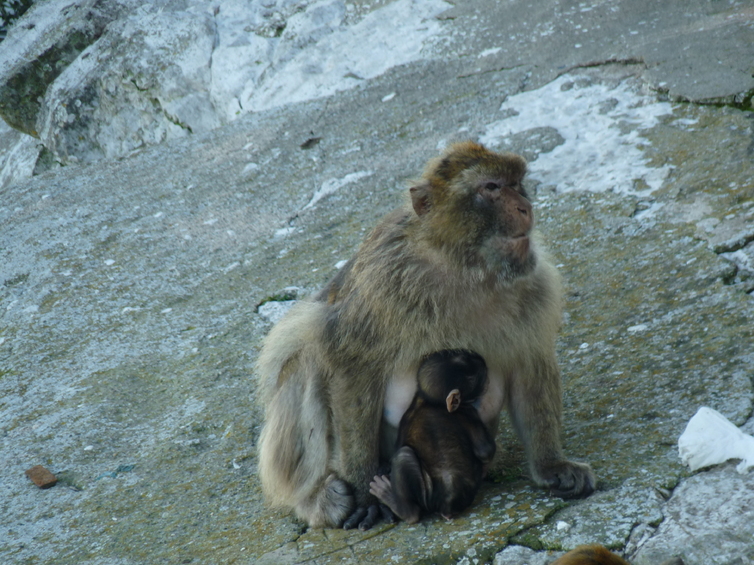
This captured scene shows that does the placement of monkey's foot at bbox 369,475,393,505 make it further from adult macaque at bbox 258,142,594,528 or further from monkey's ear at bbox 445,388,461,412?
monkey's ear at bbox 445,388,461,412

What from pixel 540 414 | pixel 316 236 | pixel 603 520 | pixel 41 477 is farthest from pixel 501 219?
pixel 316 236

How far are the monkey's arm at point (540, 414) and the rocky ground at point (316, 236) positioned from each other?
11 cm

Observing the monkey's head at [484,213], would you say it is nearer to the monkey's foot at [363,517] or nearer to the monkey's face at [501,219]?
the monkey's face at [501,219]

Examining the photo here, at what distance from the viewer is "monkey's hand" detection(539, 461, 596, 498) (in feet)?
8.61

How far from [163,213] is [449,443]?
13.0 feet

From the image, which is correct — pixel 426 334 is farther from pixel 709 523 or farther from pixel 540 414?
pixel 709 523

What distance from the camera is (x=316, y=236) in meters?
5.12

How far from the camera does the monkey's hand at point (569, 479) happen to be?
262 cm

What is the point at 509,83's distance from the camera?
571 cm

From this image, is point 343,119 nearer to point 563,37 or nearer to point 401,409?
point 563,37

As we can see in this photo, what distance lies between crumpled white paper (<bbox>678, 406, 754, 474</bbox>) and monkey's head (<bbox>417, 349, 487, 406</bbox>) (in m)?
0.69

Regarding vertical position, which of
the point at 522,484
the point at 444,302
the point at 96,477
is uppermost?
the point at 444,302

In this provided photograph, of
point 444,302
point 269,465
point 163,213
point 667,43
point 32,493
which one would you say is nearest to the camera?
point 444,302

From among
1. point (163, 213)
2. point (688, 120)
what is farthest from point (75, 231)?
point (688, 120)
